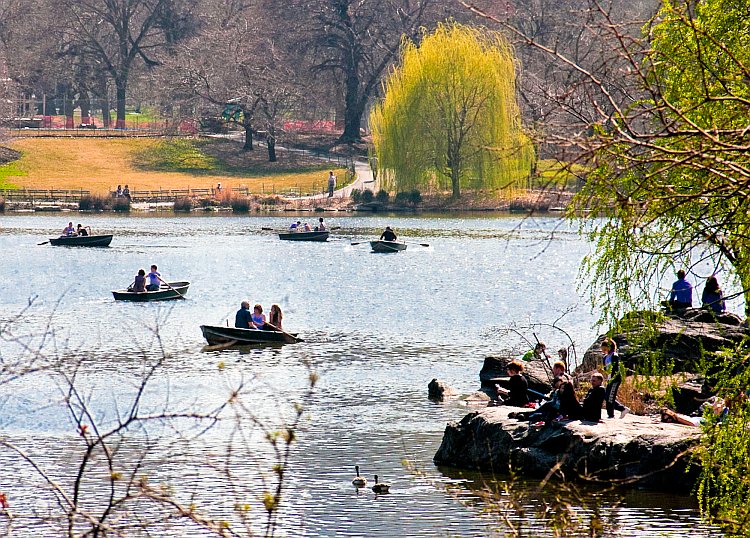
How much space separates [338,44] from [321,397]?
234ft

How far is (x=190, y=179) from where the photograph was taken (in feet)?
296

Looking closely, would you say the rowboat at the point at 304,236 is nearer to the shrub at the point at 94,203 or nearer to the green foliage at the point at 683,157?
the shrub at the point at 94,203

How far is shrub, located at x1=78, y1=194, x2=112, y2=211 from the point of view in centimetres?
8044

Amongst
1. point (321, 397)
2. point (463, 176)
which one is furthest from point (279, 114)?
point (321, 397)

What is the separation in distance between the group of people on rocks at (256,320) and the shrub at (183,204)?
5042 cm

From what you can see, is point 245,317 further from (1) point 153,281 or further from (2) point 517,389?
(2) point 517,389

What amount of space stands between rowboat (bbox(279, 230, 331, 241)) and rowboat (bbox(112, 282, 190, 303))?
70.7ft

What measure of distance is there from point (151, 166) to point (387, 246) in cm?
4020

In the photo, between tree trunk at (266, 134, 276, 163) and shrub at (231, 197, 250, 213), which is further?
tree trunk at (266, 134, 276, 163)

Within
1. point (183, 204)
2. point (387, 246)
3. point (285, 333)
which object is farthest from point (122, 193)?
point (285, 333)

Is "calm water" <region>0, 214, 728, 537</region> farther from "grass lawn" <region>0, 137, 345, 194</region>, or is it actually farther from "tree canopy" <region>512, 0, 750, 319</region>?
"grass lawn" <region>0, 137, 345, 194</region>

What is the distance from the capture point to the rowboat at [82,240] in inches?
2242

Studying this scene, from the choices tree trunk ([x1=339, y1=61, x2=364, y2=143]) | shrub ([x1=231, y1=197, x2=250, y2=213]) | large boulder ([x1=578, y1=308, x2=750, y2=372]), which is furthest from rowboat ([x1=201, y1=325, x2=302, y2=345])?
tree trunk ([x1=339, y1=61, x2=364, y2=143])

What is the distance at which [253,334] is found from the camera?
1200 inches
